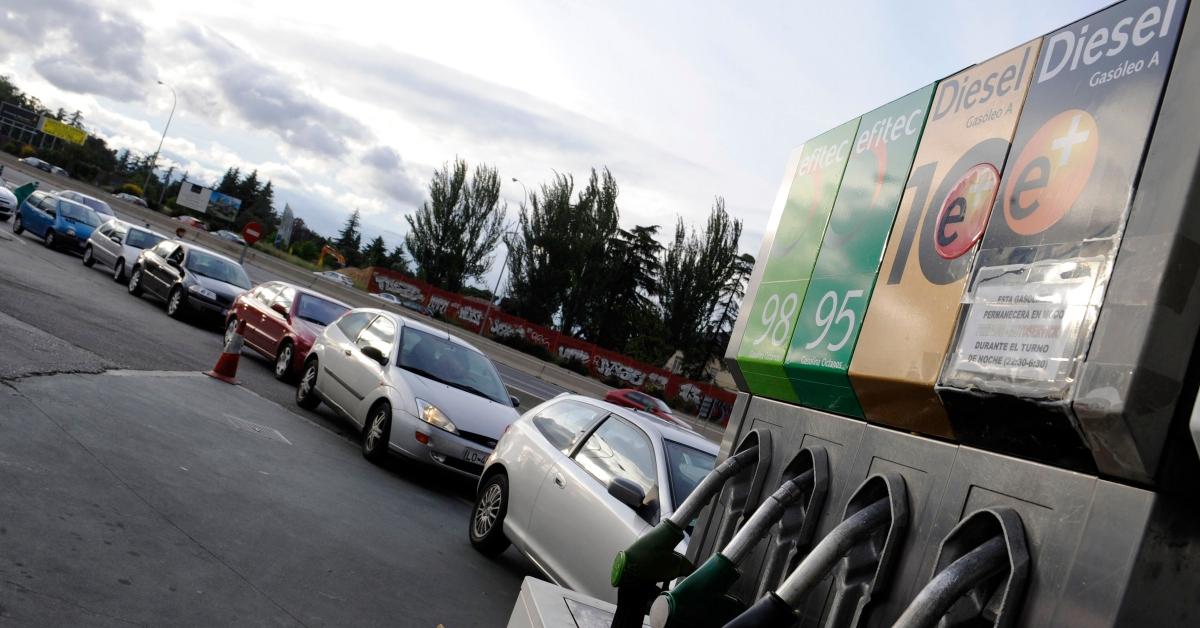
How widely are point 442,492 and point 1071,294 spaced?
9.53 m

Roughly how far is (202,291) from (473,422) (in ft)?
32.0

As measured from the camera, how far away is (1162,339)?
60.4 inches

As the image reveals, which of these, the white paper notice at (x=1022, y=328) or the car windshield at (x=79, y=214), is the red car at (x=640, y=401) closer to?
the car windshield at (x=79, y=214)

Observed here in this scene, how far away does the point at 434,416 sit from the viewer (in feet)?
34.8

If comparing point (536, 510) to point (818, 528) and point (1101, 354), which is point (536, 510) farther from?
point (1101, 354)

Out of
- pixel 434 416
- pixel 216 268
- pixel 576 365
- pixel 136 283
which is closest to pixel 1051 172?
pixel 434 416

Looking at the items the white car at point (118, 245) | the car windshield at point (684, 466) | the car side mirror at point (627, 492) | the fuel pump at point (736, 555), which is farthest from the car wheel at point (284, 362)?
the fuel pump at point (736, 555)

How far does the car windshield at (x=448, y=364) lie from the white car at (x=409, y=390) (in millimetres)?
13

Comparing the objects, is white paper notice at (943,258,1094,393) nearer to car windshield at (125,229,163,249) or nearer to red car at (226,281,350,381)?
red car at (226,281,350,381)

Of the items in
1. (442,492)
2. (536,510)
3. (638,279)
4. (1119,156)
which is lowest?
(442,492)

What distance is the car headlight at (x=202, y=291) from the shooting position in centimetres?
1855

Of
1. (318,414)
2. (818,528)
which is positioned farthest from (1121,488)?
(318,414)

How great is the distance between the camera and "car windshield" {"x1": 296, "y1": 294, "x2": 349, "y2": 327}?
51.9 feet

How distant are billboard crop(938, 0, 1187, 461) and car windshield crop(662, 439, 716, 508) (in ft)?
15.4
